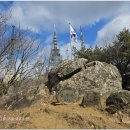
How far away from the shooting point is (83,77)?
14.8 meters

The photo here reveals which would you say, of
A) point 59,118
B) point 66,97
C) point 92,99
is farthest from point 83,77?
point 59,118

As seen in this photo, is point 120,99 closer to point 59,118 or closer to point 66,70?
point 59,118

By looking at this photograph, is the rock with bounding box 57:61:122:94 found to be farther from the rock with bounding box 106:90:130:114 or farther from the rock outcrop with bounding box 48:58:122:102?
the rock with bounding box 106:90:130:114

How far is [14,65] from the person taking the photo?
21.1m

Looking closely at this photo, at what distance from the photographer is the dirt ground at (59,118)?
10.6m

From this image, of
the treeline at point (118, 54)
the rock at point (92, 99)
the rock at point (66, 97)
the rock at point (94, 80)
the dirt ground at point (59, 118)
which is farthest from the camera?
the treeline at point (118, 54)

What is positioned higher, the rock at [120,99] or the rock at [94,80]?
the rock at [94,80]

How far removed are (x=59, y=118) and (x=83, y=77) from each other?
4006 mm

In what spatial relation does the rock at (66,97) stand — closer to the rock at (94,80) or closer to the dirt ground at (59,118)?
the dirt ground at (59,118)

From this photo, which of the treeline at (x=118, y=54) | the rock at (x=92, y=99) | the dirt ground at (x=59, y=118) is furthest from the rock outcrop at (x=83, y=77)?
the treeline at (x=118, y=54)

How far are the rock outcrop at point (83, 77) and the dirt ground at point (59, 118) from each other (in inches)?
97.9

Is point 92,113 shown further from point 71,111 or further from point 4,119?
point 4,119

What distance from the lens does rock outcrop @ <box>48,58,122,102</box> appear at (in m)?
14.6

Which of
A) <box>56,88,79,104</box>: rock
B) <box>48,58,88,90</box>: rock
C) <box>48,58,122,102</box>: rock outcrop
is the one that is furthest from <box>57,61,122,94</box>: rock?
<box>56,88,79,104</box>: rock
